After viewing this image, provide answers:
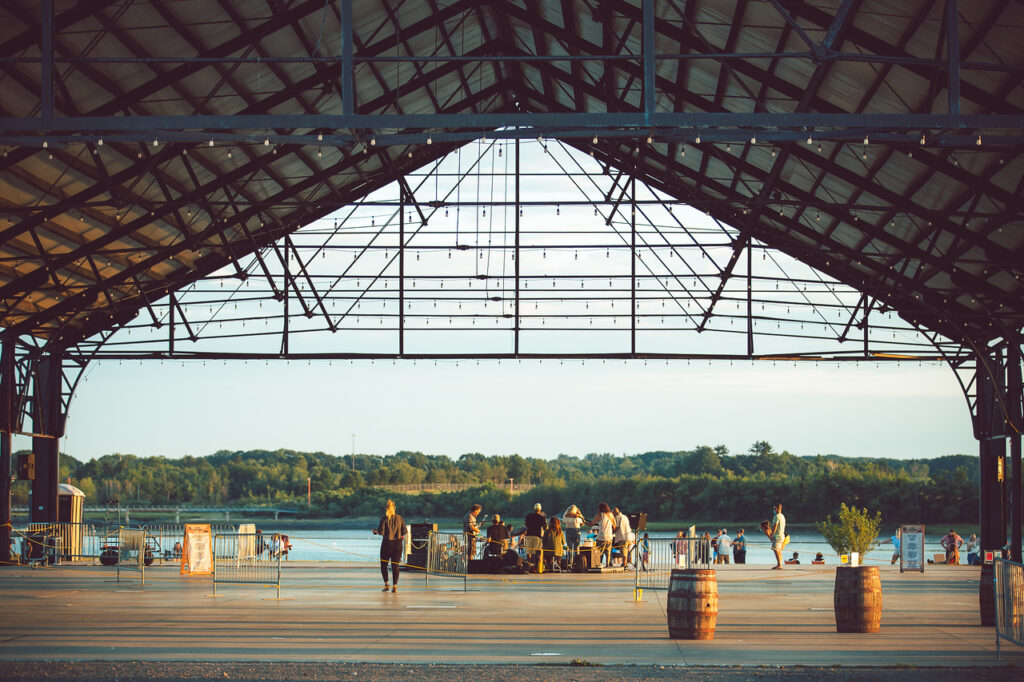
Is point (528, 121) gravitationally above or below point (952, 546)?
above

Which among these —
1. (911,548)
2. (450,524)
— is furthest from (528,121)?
(450,524)

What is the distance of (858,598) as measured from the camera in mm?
11688

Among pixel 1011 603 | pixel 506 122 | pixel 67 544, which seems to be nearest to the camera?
pixel 1011 603

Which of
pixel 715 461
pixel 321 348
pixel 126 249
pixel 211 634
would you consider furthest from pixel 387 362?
pixel 715 461

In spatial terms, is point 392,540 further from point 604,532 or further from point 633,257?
point 633,257

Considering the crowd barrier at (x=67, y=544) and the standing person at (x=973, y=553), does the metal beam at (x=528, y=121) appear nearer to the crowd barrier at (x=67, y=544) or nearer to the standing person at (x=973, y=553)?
the crowd barrier at (x=67, y=544)

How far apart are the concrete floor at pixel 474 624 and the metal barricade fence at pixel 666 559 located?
0.71 meters

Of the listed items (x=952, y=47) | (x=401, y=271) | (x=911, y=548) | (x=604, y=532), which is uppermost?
(x=401, y=271)

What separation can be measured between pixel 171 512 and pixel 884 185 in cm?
5835

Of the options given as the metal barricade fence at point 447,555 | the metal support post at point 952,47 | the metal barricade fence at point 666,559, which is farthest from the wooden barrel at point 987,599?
the metal barricade fence at point 447,555

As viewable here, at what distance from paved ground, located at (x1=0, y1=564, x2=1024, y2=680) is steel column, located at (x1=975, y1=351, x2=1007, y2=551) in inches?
340

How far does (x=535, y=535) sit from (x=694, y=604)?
10448 millimetres

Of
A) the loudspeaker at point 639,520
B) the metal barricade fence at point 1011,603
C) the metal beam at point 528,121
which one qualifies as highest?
the metal beam at point 528,121

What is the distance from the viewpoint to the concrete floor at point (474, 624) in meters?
10.2
